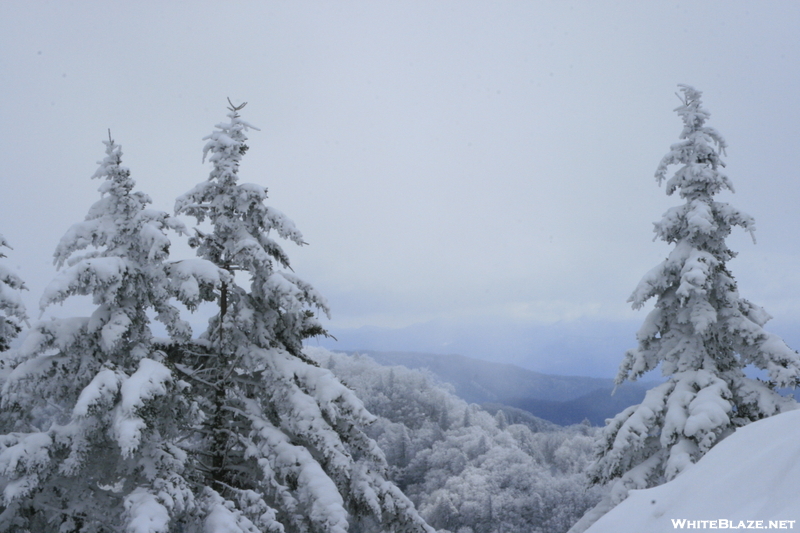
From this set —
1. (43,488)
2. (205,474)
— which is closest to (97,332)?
(43,488)

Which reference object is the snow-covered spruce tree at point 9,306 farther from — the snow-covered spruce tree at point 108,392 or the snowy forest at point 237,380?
the snow-covered spruce tree at point 108,392

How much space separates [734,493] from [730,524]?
0.48 metres

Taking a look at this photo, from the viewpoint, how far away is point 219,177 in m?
10.2

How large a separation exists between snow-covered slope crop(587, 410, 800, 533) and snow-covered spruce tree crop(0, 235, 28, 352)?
10.7 meters

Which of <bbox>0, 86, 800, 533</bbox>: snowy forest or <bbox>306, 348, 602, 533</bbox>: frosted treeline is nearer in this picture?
<bbox>0, 86, 800, 533</bbox>: snowy forest

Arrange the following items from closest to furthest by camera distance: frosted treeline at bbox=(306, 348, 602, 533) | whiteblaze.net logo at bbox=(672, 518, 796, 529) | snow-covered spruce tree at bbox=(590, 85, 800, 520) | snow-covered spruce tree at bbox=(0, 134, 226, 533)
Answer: whiteblaze.net logo at bbox=(672, 518, 796, 529) → snow-covered spruce tree at bbox=(0, 134, 226, 533) → snow-covered spruce tree at bbox=(590, 85, 800, 520) → frosted treeline at bbox=(306, 348, 602, 533)

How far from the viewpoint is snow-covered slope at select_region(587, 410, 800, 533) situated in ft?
12.6

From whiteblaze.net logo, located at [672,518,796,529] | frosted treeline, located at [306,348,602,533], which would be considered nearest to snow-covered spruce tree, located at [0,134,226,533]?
whiteblaze.net logo, located at [672,518,796,529]

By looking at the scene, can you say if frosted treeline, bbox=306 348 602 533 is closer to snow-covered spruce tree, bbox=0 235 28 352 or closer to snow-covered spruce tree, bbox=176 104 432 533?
snow-covered spruce tree, bbox=176 104 432 533

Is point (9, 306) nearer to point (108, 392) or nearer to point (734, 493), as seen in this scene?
point (108, 392)

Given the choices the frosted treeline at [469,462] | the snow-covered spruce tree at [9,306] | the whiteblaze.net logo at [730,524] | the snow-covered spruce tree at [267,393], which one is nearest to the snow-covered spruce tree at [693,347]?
the snow-covered spruce tree at [267,393]

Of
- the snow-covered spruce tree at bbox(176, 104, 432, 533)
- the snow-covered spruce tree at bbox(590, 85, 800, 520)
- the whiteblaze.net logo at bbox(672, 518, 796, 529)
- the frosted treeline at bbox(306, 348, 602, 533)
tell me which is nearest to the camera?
the whiteblaze.net logo at bbox(672, 518, 796, 529)

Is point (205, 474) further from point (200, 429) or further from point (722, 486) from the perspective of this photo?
point (722, 486)

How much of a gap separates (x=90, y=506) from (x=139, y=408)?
213 cm
